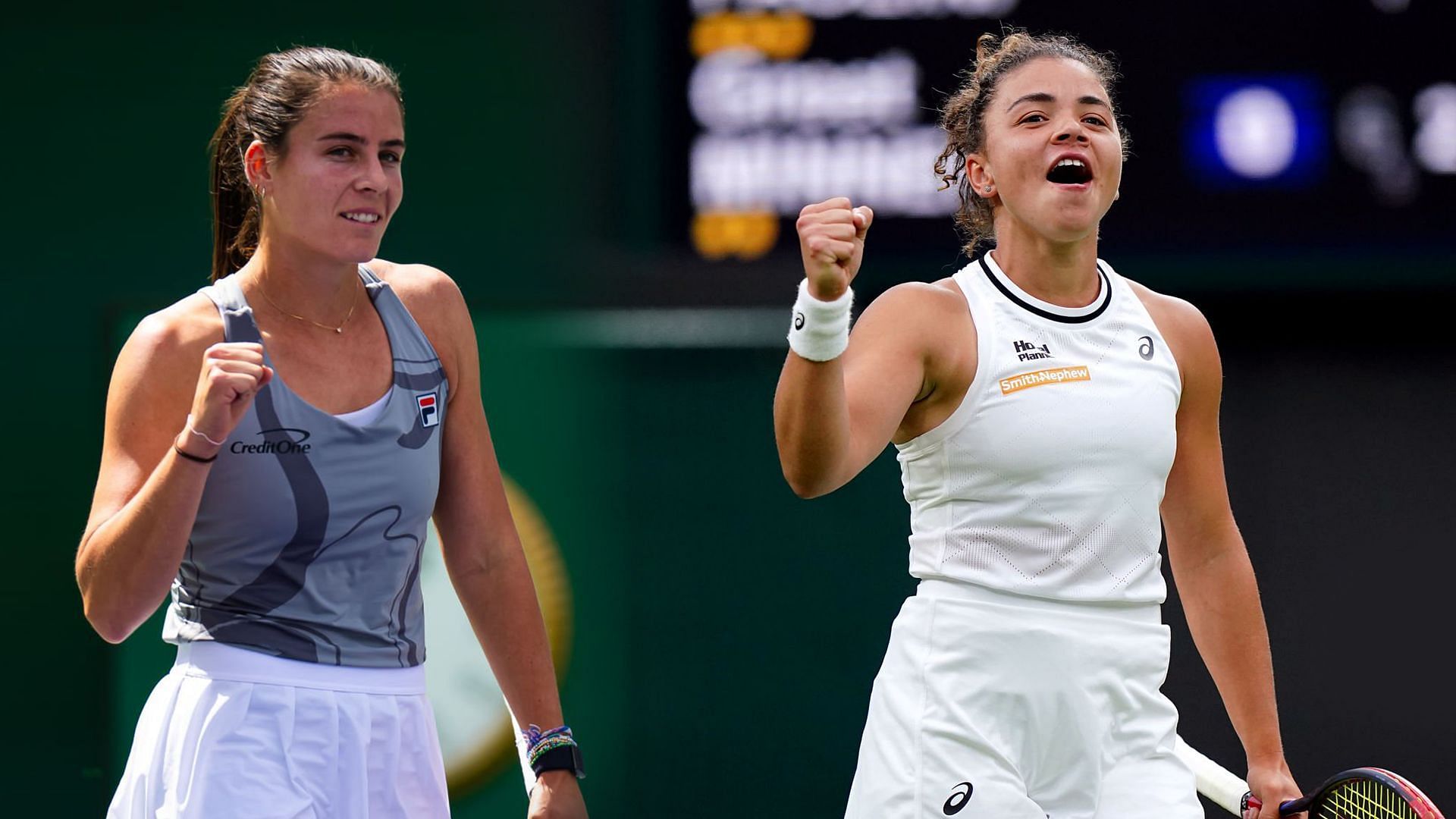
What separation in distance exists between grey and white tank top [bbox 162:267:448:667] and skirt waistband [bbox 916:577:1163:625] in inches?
28.6

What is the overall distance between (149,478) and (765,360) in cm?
273

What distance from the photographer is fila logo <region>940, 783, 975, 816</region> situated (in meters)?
2.63

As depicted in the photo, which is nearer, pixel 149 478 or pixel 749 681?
pixel 149 478

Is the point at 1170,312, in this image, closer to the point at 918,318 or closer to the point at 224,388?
the point at 918,318

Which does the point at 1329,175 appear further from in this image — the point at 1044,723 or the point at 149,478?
the point at 149,478

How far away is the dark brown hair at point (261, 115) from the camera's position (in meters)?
2.57

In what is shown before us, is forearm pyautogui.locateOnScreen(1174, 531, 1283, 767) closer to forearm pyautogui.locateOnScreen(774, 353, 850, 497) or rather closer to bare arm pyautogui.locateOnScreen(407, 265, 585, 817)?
forearm pyautogui.locateOnScreen(774, 353, 850, 497)

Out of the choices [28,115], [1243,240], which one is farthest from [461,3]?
Result: [1243,240]

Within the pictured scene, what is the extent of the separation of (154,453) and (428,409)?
1.19 feet

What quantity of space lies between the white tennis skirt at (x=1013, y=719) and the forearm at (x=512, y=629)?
0.46 meters

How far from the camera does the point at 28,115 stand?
5.05 metres

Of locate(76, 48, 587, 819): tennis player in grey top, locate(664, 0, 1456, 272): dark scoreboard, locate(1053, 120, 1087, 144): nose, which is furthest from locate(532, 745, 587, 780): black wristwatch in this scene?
locate(664, 0, 1456, 272): dark scoreboard

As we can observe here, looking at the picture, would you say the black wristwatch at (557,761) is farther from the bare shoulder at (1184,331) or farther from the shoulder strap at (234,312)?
the bare shoulder at (1184,331)

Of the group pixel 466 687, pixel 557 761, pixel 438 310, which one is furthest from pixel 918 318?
pixel 466 687
